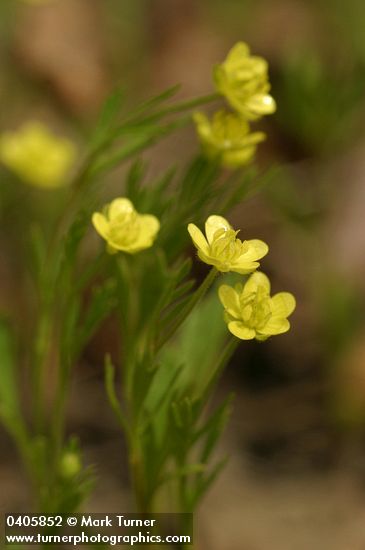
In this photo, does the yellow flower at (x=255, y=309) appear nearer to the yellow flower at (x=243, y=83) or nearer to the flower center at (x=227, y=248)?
the flower center at (x=227, y=248)

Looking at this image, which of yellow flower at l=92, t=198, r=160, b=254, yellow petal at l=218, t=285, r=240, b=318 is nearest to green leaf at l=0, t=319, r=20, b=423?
yellow flower at l=92, t=198, r=160, b=254

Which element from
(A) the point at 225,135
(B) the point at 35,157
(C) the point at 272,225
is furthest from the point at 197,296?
(C) the point at 272,225

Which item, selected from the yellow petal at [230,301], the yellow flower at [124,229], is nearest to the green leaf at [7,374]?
the yellow flower at [124,229]

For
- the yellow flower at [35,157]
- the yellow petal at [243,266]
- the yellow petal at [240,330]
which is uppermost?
the yellow flower at [35,157]

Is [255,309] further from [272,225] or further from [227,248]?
[272,225]

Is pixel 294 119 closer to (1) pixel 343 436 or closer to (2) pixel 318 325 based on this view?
(2) pixel 318 325

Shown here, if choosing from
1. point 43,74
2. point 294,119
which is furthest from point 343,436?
point 43,74
